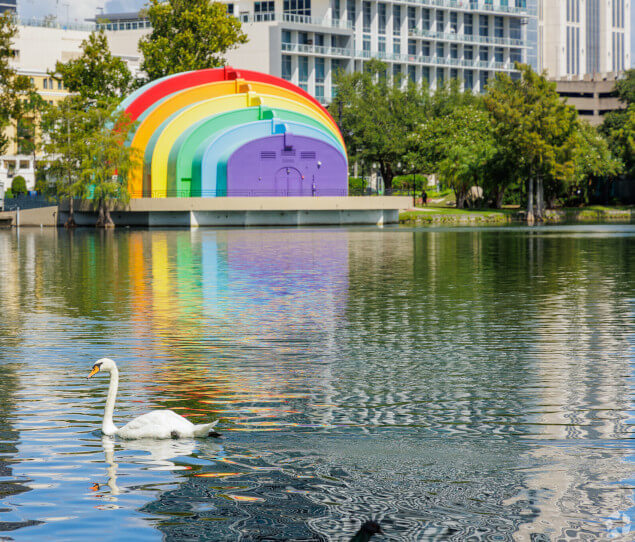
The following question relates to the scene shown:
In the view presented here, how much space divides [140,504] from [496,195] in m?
98.5

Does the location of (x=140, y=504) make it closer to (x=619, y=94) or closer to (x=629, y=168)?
(x=629, y=168)

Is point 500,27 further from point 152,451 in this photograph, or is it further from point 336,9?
point 152,451

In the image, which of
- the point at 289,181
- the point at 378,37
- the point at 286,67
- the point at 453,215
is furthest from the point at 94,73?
the point at 378,37

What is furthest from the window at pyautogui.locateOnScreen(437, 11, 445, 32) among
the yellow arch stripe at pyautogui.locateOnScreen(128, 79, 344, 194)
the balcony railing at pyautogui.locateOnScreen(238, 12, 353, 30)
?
the yellow arch stripe at pyautogui.locateOnScreen(128, 79, 344, 194)

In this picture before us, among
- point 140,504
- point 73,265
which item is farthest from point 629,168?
point 140,504

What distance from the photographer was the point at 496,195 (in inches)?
4104

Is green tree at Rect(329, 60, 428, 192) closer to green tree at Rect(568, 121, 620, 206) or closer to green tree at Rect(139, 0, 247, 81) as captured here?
green tree at Rect(139, 0, 247, 81)

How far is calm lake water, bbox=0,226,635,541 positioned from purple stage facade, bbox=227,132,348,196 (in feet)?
171

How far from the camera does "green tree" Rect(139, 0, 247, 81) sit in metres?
95.4

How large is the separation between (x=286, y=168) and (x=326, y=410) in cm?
6955

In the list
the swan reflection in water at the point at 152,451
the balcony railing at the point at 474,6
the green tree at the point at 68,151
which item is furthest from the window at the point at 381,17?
the swan reflection in water at the point at 152,451

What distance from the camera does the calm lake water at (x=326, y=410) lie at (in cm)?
780

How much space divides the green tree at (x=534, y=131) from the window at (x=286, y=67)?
42.4 metres

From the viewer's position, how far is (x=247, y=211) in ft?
256
